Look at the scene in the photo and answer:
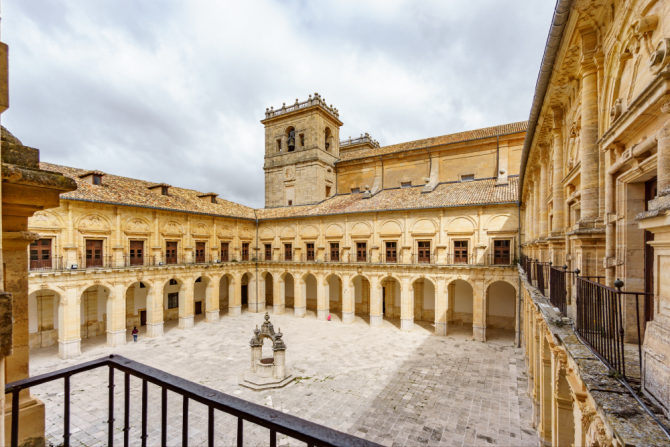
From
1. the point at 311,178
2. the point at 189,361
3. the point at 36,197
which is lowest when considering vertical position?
the point at 189,361

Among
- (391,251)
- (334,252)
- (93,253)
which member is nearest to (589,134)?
(391,251)

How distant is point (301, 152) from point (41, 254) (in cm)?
2007

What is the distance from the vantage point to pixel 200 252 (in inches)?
959

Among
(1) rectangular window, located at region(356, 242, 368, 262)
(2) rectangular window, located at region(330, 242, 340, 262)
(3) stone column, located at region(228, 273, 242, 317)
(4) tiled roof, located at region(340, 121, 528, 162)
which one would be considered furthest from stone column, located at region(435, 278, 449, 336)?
(3) stone column, located at region(228, 273, 242, 317)

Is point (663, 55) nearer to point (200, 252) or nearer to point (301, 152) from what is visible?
point (200, 252)

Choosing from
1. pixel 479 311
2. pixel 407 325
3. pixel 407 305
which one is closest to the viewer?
pixel 479 311

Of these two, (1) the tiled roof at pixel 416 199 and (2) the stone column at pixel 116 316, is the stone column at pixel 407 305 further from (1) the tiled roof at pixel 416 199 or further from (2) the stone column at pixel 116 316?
(2) the stone column at pixel 116 316

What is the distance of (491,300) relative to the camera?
867 inches

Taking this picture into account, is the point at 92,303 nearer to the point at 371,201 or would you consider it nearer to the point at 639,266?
the point at 371,201

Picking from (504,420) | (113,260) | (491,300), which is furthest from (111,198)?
(491,300)

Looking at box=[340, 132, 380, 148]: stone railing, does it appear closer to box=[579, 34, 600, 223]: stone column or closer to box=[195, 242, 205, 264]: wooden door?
box=[195, 242, 205, 264]: wooden door

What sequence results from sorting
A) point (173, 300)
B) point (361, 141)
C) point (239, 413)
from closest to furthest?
point (239, 413), point (173, 300), point (361, 141)

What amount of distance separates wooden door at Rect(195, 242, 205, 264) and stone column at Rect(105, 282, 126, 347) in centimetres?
560

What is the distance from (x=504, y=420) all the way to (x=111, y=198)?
2159 centimetres
